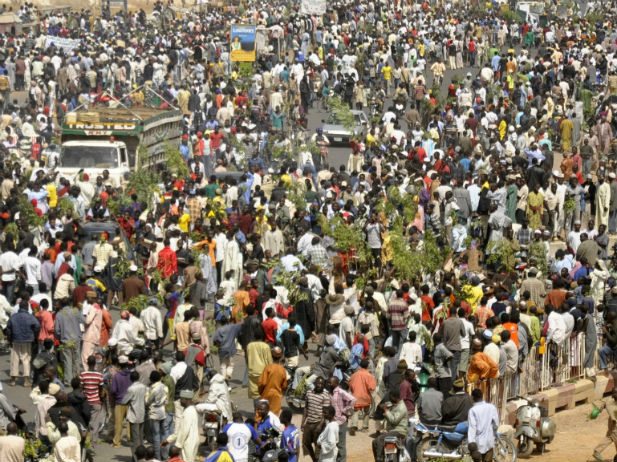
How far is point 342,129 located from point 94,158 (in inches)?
382

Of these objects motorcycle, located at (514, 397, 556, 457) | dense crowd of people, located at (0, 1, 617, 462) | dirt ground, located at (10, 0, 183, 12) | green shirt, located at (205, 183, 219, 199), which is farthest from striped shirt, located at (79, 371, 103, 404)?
dirt ground, located at (10, 0, 183, 12)

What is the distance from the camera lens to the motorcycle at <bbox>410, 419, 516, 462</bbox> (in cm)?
1681

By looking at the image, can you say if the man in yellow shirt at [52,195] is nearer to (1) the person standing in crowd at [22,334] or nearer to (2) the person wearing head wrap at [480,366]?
(1) the person standing in crowd at [22,334]

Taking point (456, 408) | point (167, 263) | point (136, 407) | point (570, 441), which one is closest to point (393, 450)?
point (456, 408)

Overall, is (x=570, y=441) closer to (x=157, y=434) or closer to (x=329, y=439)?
(x=329, y=439)

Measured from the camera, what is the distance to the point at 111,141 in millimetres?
28938

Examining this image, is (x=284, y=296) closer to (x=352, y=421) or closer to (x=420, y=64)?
(x=352, y=421)

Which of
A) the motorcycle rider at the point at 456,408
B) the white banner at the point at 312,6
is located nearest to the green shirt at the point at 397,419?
the motorcycle rider at the point at 456,408

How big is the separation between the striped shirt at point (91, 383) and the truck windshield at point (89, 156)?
11376 millimetres

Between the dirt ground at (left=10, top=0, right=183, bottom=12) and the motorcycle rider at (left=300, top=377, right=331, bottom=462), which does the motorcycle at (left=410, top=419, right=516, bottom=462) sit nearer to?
the motorcycle rider at (left=300, top=377, right=331, bottom=462)

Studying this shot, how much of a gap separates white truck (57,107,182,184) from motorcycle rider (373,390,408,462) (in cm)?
1205

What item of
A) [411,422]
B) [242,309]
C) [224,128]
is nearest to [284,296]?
[242,309]

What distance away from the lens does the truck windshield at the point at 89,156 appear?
28438 mm

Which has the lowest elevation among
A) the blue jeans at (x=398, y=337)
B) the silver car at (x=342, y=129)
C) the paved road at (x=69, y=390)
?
the silver car at (x=342, y=129)
